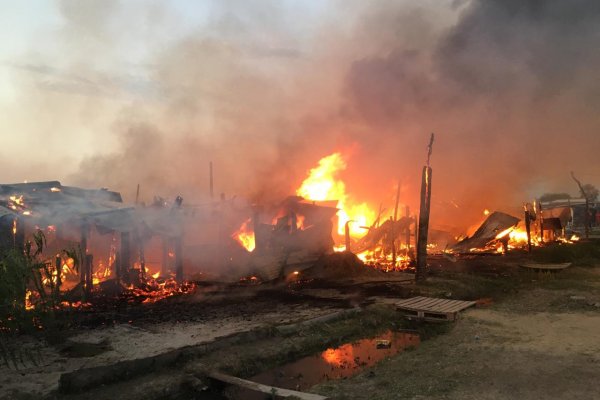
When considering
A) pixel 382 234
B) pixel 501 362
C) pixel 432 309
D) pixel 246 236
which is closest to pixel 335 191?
pixel 382 234

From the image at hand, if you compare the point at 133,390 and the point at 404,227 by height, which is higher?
the point at 404,227

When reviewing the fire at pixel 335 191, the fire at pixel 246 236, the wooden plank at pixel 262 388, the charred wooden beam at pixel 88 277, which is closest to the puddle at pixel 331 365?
the wooden plank at pixel 262 388

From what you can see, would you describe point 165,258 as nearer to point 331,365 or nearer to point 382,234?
point 382,234

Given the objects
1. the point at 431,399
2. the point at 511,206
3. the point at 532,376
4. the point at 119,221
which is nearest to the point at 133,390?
the point at 431,399

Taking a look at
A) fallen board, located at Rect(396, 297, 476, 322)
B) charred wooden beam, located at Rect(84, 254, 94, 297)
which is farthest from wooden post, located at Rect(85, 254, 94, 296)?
fallen board, located at Rect(396, 297, 476, 322)

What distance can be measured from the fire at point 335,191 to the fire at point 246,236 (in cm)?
680

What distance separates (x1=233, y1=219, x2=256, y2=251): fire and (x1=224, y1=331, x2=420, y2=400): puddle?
1312 cm

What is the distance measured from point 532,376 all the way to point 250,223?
56.0 feet

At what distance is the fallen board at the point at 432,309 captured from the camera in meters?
10.6

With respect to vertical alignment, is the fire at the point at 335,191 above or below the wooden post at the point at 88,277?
above

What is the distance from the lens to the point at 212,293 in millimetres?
15516

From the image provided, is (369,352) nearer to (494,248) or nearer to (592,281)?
(592,281)

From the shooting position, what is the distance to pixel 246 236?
73.0 ft

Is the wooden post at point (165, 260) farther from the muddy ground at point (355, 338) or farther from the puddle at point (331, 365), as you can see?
the puddle at point (331, 365)
